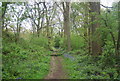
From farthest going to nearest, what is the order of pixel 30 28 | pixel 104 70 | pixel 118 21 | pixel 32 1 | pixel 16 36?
1. pixel 30 28
2. pixel 32 1
3. pixel 16 36
4. pixel 104 70
5. pixel 118 21

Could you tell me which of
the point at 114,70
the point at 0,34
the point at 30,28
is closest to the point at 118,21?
the point at 114,70

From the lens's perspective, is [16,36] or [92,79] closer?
[92,79]

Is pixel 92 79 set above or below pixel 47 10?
below

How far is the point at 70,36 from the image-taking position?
20109 millimetres

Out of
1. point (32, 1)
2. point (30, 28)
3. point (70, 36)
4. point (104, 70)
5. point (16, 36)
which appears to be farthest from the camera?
point (30, 28)

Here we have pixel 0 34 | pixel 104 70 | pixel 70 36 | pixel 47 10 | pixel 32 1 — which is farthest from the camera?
pixel 47 10

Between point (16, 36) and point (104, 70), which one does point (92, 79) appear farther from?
point (16, 36)

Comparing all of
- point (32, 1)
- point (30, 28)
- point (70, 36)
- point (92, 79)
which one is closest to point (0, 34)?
point (92, 79)

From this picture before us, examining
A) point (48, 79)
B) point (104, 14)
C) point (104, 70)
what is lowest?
point (48, 79)

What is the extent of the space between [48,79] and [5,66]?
2438mm

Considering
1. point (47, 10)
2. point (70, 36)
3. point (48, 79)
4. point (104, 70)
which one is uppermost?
point (47, 10)

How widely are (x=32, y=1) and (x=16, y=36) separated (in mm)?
12614

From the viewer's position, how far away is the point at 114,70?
6.29 m

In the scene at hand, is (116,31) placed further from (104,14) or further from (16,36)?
(16,36)
